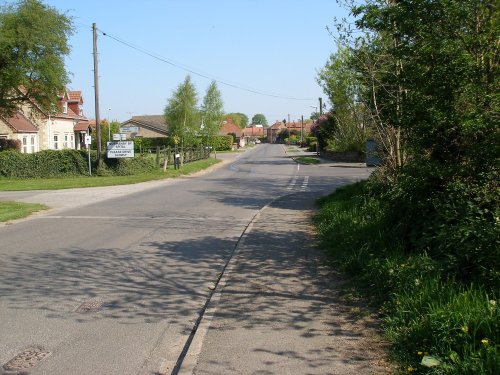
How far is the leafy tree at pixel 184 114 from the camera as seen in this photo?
195ft

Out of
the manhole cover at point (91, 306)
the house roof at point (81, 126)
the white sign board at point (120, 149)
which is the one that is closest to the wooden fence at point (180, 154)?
the white sign board at point (120, 149)

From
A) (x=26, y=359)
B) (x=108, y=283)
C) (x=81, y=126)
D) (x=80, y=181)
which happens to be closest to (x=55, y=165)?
(x=80, y=181)

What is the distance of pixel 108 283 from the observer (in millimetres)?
7547

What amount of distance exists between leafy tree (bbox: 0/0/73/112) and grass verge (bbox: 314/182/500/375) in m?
27.6

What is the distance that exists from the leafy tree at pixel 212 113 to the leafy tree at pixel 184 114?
19.4ft

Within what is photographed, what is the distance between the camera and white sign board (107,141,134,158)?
3272 centimetres

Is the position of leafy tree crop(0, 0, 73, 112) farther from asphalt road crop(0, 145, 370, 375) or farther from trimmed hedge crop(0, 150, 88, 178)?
asphalt road crop(0, 145, 370, 375)

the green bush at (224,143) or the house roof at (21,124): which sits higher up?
the house roof at (21,124)

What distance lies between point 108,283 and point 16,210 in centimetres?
1002

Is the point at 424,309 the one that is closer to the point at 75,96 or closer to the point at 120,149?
the point at 120,149

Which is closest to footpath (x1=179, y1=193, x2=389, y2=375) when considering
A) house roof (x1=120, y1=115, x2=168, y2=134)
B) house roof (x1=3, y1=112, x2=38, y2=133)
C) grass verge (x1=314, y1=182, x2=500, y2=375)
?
grass verge (x1=314, y1=182, x2=500, y2=375)

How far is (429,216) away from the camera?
669cm

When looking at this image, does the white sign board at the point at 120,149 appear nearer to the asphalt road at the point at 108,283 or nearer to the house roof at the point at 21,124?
the house roof at the point at 21,124

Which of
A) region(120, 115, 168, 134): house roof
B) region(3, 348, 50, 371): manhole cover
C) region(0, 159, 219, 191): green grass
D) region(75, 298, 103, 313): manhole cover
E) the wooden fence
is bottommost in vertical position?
region(75, 298, 103, 313): manhole cover
